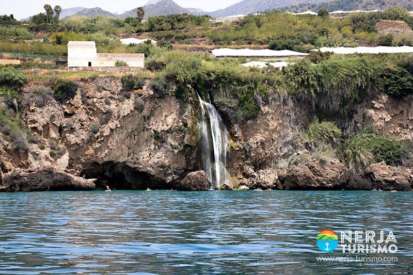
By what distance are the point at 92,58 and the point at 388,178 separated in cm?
2670

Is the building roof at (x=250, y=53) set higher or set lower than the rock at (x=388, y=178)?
higher

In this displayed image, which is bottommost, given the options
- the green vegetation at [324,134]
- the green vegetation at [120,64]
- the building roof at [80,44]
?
the green vegetation at [324,134]

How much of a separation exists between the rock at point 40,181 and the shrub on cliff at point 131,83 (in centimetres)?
1098

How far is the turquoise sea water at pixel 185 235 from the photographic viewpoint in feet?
67.8

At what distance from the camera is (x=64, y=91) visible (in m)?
67.1

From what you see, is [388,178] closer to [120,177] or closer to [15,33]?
[120,177]

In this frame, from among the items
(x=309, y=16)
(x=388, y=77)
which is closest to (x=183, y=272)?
(x=388, y=77)

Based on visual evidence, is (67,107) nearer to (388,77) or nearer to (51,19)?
(388,77)

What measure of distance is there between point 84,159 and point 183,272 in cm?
4528

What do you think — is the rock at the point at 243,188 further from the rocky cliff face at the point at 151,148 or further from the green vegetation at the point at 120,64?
the green vegetation at the point at 120,64

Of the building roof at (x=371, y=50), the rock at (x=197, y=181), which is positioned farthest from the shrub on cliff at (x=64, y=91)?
the building roof at (x=371, y=50)

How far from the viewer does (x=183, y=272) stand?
19891 mm

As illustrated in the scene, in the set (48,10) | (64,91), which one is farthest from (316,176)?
(48,10)

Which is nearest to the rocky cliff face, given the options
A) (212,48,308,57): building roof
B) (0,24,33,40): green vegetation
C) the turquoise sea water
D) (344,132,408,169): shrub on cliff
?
(344,132,408,169): shrub on cliff
